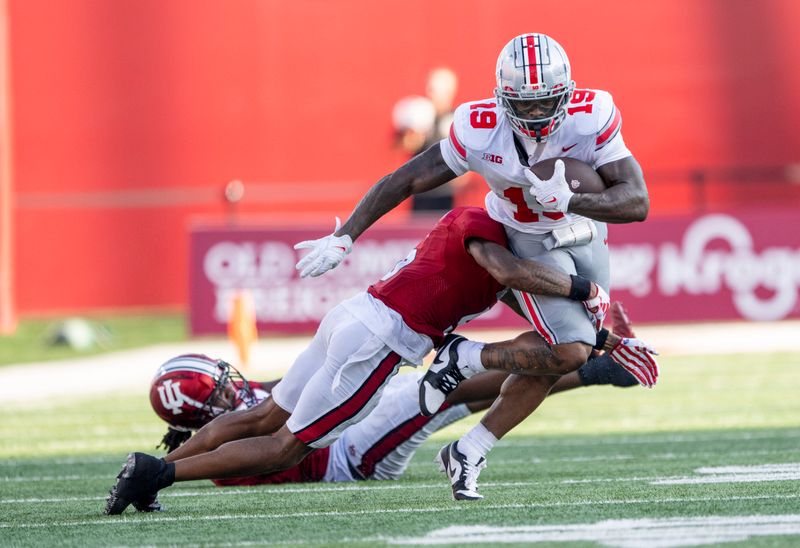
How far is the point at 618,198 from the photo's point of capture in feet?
16.5

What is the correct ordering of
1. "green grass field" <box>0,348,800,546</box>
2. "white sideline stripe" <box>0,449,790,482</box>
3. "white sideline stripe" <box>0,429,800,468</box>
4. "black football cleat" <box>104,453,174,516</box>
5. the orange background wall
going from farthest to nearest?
the orange background wall
"white sideline stripe" <box>0,429,800,468</box>
"white sideline stripe" <box>0,449,790,482</box>
"black football cleat" <box>104,453,174,516</box>
"green grass field" <box>0,348,800,546</box>

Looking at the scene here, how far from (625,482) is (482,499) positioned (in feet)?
2.21

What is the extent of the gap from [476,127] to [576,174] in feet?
1.44

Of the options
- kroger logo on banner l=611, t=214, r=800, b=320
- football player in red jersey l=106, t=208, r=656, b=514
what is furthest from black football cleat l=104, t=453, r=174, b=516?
kroger logo on banner l=611, t=214, r=800, b=320

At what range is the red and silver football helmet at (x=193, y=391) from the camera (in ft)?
19.1

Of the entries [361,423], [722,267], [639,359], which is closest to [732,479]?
[639,359]

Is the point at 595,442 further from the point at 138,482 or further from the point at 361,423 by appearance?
the point at 138,482

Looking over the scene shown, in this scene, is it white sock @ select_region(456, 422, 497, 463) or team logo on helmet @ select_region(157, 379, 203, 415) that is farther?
team logo on helmet @ select_region(157, 379, 203, 415)

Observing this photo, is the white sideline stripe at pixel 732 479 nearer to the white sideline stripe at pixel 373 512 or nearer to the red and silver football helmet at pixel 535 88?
the white sideline stripe at pixel 373 512

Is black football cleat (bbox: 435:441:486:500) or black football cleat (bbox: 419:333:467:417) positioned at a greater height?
black football cleat (bbox: 419:333:467:417)

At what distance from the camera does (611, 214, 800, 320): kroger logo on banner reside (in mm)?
13836

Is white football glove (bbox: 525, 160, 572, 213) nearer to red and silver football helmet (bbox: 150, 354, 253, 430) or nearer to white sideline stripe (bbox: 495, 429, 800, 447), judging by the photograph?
red and silver football helmet (bbox: 150, 354, 253, 430)

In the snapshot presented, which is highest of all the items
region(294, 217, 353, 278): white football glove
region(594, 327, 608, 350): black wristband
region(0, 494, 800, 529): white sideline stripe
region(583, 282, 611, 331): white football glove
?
region(294, 217, 353, 278): white football glove

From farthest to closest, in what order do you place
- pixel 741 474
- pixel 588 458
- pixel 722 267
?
pixel 722 267, pixel 588 458, pixel 741 474
